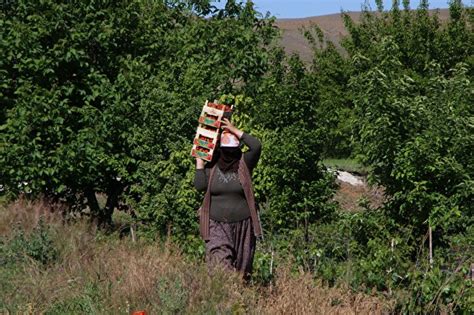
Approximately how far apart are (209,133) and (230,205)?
24.8 inches

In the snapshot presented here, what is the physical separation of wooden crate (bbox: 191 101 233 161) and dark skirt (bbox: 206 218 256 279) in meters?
0.58

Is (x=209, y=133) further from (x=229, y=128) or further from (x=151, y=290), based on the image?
(x=151, y=290)

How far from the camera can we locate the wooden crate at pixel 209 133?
7.10 m

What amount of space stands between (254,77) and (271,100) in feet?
1.86

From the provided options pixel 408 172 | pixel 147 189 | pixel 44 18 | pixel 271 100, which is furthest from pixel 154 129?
pixel 408 172

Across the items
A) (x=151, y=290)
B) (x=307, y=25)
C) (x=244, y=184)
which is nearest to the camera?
(x=151, y=290)

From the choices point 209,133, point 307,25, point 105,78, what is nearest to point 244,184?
point 209,133

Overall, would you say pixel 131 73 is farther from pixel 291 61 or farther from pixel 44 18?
pixel 291 61

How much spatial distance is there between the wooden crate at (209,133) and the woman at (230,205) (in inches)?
2.7

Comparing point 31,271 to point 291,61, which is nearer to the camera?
point 31,271

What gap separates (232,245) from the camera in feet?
23.4

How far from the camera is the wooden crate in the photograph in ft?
23.3

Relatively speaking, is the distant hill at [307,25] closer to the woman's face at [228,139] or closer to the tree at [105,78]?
the tree at [105,78]

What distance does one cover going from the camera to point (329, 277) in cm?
798
